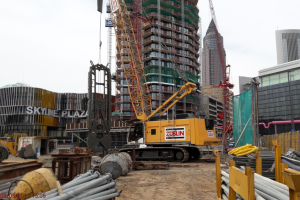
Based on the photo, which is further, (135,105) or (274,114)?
(274,114)

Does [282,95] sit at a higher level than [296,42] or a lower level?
lower

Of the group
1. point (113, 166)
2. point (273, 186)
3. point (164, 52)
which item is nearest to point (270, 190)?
point (273, 186)

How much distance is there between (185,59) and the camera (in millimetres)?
69938

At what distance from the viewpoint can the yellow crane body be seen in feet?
58.2

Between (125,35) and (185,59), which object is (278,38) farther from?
(125,35)

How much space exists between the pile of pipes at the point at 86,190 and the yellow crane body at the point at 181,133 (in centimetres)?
1222

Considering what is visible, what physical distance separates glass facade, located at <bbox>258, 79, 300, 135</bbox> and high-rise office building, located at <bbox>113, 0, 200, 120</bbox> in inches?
718

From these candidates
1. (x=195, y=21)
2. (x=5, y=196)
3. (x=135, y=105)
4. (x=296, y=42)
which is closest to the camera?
(x=5, y=196)

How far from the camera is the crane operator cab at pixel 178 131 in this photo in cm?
1777

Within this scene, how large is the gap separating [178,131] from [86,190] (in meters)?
13.6

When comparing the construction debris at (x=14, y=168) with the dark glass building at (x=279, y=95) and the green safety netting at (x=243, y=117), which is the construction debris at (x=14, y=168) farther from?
the dark glass building at (x=279, y=95)

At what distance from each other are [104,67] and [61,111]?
56.2 m

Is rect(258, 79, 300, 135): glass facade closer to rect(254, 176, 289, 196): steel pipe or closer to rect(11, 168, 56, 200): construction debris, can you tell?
rect(11, 168, 56, 200): construction debris

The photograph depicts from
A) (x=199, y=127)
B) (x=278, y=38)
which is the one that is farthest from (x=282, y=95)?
(x=278, y=38)
